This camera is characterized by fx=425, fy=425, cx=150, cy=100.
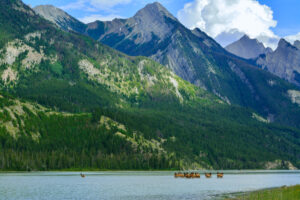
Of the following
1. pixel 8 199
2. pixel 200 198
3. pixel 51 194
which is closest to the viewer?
pixel 8 199

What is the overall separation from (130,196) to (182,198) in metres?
16.1

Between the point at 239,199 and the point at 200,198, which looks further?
the point at 200,198

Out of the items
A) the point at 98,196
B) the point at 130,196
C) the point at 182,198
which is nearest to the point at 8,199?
the point at 98,196

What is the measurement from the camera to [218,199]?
11706 centimetres

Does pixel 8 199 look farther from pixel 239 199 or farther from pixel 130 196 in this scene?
pixel 239 199

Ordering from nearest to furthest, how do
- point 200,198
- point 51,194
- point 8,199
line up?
point 8,199 → point 200,198 → point 51,194

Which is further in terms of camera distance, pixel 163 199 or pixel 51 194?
pixel 51 194

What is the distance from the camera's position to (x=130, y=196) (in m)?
127

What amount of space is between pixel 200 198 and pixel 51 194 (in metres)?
44.9

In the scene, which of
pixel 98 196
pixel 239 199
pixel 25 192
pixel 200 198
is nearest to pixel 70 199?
pixel 98 196

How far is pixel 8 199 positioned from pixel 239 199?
61003mm

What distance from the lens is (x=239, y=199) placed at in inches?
4370

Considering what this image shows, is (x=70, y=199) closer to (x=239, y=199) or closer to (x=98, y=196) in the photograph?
(x=98, y=196)

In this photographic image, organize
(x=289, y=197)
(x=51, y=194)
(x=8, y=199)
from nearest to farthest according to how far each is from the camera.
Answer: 1. (x=289, y=197)
2. (x=8, y=199)
3. (x=51, y=194)
